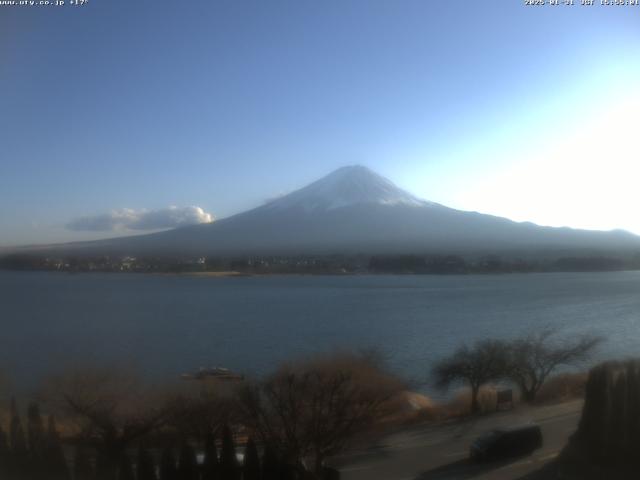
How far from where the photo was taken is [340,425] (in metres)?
2.77

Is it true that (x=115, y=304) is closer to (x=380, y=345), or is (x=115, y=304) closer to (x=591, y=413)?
(x=380, y=345)

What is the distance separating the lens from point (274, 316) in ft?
14.1

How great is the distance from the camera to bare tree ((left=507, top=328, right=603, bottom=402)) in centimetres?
339

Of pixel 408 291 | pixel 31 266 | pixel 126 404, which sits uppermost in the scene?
pixel 31 266

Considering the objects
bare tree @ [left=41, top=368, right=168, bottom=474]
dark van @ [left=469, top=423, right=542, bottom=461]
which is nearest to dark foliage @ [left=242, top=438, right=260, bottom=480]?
bare tree @ [left=41, top=368, right=168, bottom=474]

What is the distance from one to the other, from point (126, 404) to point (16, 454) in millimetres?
597

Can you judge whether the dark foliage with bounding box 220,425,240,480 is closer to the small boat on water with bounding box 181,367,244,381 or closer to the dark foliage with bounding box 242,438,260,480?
the dark foliage with bounding box 242,438,260,480

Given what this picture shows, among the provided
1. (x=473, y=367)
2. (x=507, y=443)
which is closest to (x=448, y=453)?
(x=507, y=443)

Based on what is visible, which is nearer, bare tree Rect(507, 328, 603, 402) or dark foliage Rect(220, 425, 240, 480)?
dark foliage Rect(220, 425, 240, 480)

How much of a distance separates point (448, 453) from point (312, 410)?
0.82m

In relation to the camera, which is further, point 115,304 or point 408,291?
point 408,291

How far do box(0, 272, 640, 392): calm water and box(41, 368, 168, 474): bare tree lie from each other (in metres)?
0.23

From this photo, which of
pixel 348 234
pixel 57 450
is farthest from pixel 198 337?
pixel 348 234

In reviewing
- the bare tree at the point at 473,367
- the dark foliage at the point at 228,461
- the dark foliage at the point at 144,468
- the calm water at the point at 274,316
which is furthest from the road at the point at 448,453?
the dark foliage at the point at 144,468
